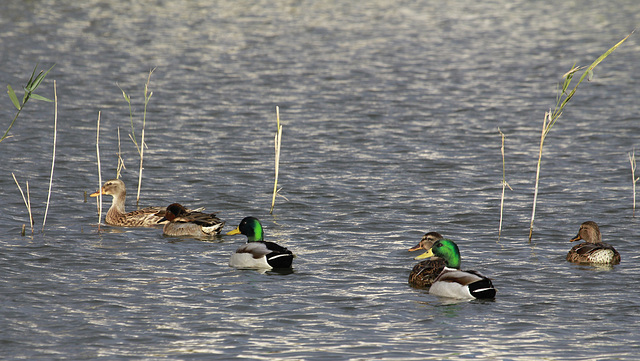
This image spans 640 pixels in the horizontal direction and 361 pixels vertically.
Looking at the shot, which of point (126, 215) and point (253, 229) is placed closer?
point (253, 229)

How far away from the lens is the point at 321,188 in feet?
58.2

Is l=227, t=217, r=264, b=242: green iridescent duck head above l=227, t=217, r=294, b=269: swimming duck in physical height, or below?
above

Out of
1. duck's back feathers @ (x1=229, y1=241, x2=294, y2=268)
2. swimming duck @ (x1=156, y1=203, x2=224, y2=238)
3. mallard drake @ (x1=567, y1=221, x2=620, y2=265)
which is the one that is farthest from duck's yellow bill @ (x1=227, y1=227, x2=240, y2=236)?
mallard drake @ (x1=567, y1=221, x2=620, y2=265)

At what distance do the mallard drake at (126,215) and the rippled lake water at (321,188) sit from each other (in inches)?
8.7

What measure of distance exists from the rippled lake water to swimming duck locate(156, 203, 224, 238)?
0.78 ft

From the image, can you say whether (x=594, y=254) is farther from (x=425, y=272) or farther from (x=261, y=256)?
(x=261, y=256)

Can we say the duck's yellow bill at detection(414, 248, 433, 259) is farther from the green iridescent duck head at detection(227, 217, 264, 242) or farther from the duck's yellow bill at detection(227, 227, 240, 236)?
the duck's yellow bill at detection(227, 227, 240, 236)

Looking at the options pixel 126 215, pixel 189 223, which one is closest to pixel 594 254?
pixel 189 223

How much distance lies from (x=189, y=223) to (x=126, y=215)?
1.44 meters

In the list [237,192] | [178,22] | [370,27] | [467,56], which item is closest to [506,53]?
[467,56]

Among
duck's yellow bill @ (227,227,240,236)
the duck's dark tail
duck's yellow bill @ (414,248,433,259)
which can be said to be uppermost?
duck's yellow bill @ (227,227,240,236)

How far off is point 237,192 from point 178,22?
81.3 feet

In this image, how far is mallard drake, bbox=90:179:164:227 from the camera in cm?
1515

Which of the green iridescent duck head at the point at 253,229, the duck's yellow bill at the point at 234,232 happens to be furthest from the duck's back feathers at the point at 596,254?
the duck's yellow bill at the point at 234,232
